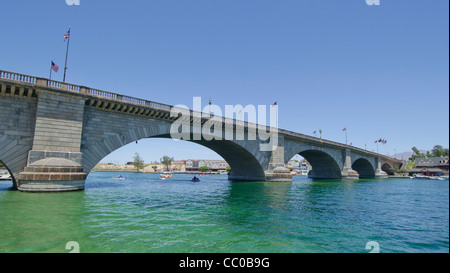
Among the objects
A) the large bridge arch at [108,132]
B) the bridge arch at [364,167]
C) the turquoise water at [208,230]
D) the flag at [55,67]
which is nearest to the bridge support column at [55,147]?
the large bridge arch at [108,132]

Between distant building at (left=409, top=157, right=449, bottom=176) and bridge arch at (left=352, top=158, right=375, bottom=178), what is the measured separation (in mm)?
23536

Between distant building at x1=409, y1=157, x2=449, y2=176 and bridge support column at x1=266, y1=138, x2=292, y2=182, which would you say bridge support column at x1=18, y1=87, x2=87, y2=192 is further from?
distant building at x1=409, y1=157, x2=449, y2=176

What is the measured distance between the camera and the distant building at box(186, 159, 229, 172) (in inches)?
6330

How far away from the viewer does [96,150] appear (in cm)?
2744

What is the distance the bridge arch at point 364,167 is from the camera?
91312 mm

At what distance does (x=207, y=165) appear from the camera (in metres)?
162

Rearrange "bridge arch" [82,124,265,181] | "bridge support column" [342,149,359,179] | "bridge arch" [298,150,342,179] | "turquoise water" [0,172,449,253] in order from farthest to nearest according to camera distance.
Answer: "bridge support column" [342,149,359,179]
"bridge arch" [298,150,342,179]
"bridge arch" [82,124,265,181]
"turquoise water" [0,172,449,253]

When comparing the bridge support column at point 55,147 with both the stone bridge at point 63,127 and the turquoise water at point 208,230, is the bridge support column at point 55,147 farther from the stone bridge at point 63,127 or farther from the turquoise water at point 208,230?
the turquoise water at point 208,230

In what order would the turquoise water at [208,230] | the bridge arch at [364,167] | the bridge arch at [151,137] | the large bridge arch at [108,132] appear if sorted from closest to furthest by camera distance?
the turquoise water at [208,230], the large bridge arch at [108,132], the bridge arch at [151,137], the bridge arch at [364,167]

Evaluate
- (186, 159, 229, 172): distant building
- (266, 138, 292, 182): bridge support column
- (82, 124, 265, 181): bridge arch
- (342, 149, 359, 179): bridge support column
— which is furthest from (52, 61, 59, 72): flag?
(186, 159, 229, 172): distant building

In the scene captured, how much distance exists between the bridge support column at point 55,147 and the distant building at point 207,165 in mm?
134997
